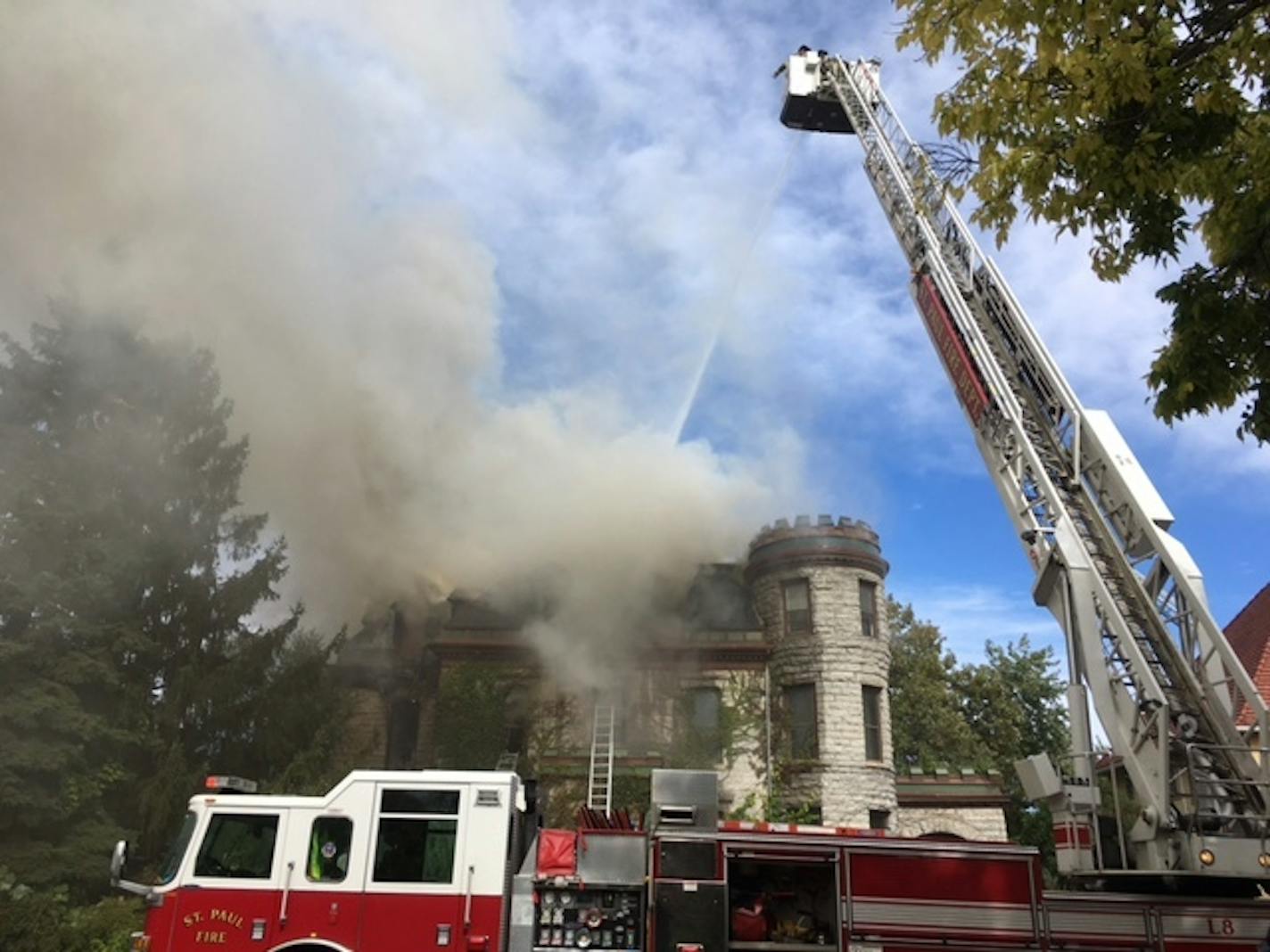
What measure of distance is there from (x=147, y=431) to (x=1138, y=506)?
707 inches

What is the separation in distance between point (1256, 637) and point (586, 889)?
17.4 metres

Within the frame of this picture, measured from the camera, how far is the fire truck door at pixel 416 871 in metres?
7.62

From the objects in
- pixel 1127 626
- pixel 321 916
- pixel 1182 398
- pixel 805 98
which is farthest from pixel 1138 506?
pixel 805 98

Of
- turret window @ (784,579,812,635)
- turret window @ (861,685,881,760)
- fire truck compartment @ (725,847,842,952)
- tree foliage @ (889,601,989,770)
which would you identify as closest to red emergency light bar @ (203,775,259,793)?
fire truck compartment @ (725,847,842,952)

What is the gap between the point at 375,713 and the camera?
23531 mm

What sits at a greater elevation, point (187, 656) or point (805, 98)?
point (805, 98)

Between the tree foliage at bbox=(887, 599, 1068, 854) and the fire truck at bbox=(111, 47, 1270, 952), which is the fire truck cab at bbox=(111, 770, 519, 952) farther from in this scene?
the tree foliage at bbox=(887, 599, 1068, 854)

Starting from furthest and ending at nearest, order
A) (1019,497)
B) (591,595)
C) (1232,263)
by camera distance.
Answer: (591,595), (1019,497), (1232,263)

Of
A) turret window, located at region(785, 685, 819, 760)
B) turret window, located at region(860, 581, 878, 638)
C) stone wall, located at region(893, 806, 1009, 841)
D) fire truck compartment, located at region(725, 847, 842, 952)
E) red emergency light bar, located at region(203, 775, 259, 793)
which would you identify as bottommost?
fire truck compartment, located at region(725, 847, 842, 952)

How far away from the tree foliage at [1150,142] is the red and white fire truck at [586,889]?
4024 mm

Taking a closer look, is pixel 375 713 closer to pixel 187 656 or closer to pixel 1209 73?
pixel 187 656

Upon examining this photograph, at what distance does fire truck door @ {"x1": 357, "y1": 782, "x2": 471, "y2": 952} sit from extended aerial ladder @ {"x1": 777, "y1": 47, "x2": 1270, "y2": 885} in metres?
5.03

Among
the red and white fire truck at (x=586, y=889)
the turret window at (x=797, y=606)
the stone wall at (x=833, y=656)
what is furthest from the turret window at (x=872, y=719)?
the red and white fire truck at (x=586, y=889)

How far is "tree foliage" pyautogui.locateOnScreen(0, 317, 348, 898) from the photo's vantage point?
50.4 feet
